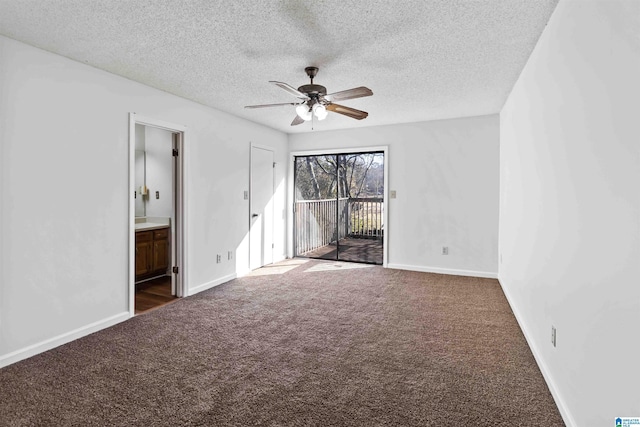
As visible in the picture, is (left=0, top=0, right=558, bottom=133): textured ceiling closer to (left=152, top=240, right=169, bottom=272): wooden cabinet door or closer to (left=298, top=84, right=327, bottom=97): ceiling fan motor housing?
(left=298, top=84, right=327, bottom=97): ceiling fan motor housing

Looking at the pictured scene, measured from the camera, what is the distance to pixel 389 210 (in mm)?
5570

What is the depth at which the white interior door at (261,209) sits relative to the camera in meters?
5.33

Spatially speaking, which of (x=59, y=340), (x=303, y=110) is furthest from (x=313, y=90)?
(x=59, y=340)

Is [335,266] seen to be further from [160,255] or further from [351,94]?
[351,94]

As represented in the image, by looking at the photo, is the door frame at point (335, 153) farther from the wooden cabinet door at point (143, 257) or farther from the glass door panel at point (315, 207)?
the wooden cabinet door at point (143, 257)

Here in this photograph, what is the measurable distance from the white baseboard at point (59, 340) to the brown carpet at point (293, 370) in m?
0.07

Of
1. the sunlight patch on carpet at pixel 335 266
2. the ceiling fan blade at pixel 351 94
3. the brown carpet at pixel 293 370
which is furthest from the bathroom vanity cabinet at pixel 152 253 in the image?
the ceiling fan blade at pixel 351 94

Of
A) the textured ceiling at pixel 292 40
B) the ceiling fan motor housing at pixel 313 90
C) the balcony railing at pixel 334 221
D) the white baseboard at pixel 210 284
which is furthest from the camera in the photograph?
the balcony railing at pixel 334 221

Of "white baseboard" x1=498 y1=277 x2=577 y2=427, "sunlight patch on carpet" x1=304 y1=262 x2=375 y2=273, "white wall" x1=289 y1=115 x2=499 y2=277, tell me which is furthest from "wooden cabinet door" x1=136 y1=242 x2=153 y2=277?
"white baseboard" x1=498 y1=277 x2=577 y2=427

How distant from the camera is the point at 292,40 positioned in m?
2.53

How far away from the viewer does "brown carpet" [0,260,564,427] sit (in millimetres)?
1912

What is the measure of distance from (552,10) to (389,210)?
3680 millimetres

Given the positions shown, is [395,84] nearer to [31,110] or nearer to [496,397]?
[496,397]

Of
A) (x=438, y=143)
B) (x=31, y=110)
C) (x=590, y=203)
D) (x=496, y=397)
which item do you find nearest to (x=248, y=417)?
(x=496, y=397)
